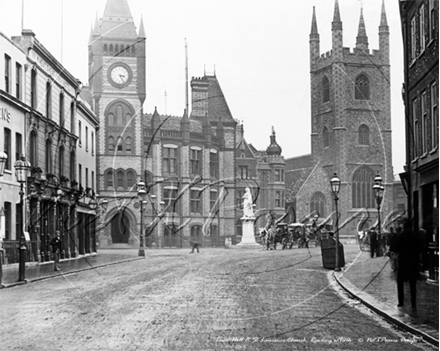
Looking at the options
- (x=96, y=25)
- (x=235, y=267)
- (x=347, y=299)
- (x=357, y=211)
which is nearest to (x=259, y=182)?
(x=235, y=267)

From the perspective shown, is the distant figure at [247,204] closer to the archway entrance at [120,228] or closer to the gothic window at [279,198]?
the gothic window at [279,198]

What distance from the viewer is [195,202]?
40.9 ft

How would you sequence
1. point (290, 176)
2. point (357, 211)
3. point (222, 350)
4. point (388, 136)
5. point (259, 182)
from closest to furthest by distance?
point (388, 136), point (222, 350), point (357, 211), point (290, 176), point (259, 182)

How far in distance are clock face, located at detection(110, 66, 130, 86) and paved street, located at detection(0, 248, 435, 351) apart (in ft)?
11.0

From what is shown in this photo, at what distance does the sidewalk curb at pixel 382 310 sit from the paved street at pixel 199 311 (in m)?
0.13

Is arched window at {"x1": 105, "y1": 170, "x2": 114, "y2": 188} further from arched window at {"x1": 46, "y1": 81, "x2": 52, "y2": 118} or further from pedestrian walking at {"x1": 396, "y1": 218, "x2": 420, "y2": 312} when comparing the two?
pedestrian walking at {"x1": 396, "y1": 218, "x2": 420, "y2": 312}

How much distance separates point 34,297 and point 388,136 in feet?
34.7

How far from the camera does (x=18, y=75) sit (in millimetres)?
17734

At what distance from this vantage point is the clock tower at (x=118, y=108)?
9484mm

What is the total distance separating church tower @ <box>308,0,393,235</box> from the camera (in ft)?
25.8

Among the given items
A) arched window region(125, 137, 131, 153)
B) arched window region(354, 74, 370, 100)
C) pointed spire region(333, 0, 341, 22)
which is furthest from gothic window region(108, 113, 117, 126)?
pointed spire region(333, 0, 341, 22)

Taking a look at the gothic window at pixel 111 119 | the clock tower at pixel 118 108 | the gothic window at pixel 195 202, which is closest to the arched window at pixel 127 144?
the clock tower at pixel 118 108

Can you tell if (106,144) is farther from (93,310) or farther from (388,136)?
(388,136)

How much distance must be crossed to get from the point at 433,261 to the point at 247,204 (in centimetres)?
695
